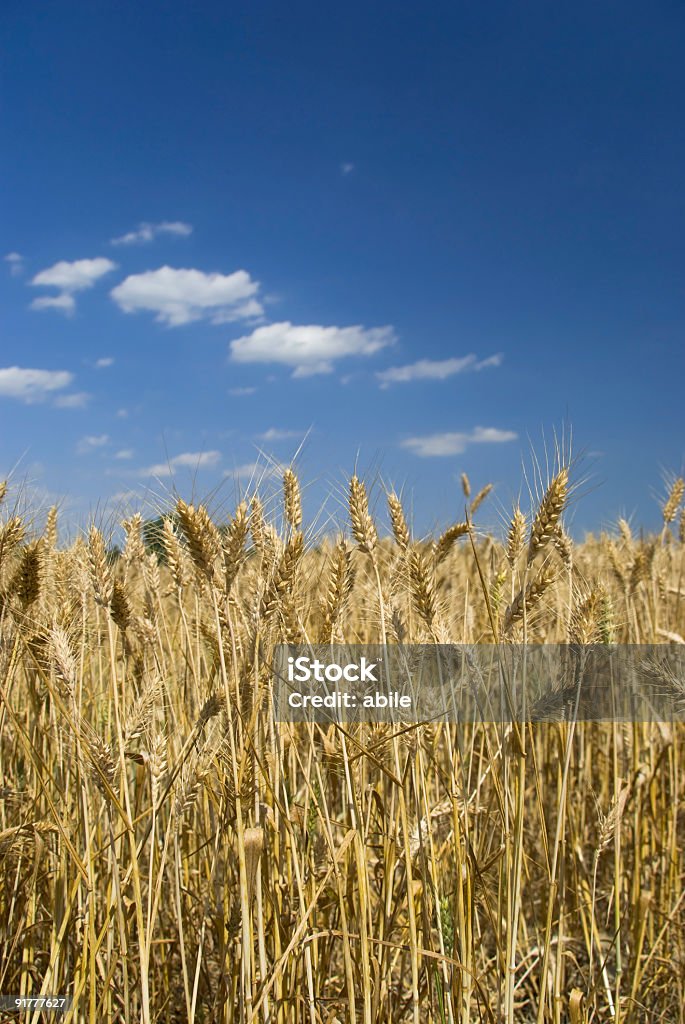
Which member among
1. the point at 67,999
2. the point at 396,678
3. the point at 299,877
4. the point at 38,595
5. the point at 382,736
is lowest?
the point at 67,999

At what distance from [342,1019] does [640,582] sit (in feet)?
7.42

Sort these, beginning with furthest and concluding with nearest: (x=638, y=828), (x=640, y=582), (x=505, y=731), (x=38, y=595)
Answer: (x=640, y=582)
(x=638, y=828)
(x=38, y=595)
(x=505, y=731)

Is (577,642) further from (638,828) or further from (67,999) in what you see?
(67,999)

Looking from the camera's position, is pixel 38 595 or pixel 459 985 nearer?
pixel 459 985

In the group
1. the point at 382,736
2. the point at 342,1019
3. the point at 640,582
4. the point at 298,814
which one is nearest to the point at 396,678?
the point at 382,736

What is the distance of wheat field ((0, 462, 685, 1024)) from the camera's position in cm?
167

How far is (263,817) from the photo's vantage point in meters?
1.99

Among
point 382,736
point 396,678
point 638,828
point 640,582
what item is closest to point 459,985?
point 382,736

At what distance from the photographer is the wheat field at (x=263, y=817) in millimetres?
1670

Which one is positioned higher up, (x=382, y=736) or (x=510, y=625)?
(x=510, y=625)

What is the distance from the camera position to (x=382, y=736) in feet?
6.32

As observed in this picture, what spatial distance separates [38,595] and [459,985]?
142 cm

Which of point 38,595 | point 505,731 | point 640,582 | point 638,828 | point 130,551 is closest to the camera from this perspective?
point 505,731

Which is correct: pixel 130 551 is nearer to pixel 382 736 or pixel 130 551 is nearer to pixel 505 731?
pixel 382 736
